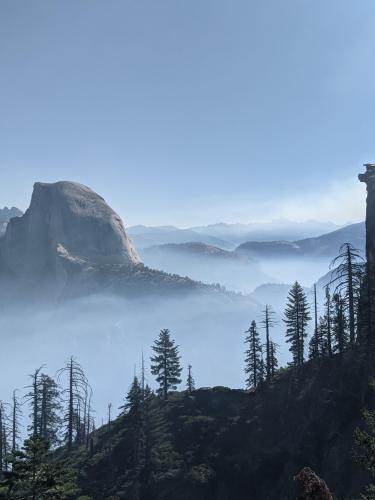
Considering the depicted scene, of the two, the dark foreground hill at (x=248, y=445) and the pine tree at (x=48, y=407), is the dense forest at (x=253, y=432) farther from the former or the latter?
the pine tree at (x=48, y=407)

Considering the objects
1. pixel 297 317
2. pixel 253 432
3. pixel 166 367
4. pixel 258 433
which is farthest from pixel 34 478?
pixel 166 367

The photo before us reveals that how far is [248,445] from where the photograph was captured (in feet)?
186

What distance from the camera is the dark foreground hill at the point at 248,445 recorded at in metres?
49.2

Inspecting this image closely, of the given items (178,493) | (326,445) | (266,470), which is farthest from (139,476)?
(326,445)

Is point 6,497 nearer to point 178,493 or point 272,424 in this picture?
point 178,493

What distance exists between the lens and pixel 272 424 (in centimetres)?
5822

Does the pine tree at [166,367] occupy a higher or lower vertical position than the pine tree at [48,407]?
higher

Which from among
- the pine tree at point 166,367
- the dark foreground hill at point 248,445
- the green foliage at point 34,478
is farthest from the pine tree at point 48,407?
the green foliage at point 34,478

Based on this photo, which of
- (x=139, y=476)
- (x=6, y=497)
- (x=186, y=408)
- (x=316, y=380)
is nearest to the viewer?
(x=6, y=497)

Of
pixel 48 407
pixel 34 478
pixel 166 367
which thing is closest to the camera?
pixel 34 478

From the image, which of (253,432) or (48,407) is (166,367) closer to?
(48,407)

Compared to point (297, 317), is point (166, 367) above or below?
below

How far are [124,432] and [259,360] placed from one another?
22.4m

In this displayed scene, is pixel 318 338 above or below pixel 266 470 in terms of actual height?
above
